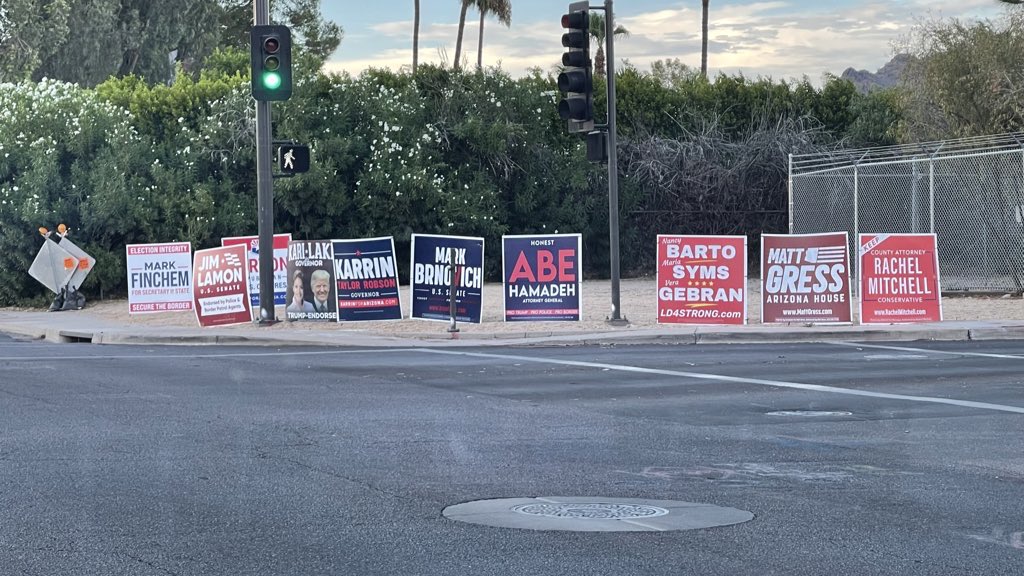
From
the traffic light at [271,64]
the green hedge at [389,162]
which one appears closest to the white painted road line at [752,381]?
the traffic light at [271,64]

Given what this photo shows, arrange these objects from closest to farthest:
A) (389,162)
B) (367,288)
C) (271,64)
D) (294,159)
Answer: (271,64)
(294,159)
(367,288)
(389,162)

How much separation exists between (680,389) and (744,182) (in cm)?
2536

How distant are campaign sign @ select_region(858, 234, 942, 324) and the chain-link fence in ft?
12.4

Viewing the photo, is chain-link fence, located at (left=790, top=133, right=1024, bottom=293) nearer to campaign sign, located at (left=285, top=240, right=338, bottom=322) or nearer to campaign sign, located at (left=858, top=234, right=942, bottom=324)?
campaign sign, located at (left=858, top=234, right=942, bottom=324)

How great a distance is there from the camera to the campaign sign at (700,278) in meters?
21.8

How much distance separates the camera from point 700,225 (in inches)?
1513

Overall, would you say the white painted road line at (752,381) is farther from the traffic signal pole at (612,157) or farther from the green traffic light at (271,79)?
the green traffic light at (271,79)

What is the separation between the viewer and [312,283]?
76.2 ft

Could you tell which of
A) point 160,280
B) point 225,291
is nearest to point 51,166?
point 160,280

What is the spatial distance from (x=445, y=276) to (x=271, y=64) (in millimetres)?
4265

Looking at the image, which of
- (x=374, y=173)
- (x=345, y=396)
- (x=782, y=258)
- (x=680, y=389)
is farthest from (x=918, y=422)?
(x=374, y=173)

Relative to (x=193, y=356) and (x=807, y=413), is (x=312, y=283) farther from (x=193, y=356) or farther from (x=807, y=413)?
(x=807, y=413)

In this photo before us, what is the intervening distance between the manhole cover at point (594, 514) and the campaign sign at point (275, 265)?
16.4 metres

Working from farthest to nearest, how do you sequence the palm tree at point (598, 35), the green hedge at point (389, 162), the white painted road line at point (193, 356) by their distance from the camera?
1. the palm tree at point (598, 35)
2. the green hedge at point (389, 162)
3. the white painted road line at point (193, 356)
